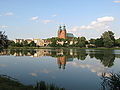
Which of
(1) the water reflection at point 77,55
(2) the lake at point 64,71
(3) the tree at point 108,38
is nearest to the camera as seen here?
(2) the lake at point 64,71

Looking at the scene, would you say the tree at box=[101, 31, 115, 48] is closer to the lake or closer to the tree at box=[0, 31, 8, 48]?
the lake

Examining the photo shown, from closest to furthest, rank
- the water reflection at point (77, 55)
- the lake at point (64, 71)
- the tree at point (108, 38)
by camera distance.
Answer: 1. the lake at point (64, 71)
2. the water reflection at point (77, 55)
3. the tree at point (108, 38)


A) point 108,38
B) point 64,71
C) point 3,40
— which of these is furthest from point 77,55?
point 108,38

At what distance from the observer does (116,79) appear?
9.05m

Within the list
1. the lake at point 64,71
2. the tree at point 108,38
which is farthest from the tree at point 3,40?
the tree at point 108,38

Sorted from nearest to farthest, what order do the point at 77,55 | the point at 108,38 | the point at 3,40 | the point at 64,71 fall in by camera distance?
the point at 3,40
the point at 64,71
the point at 77,55
the point at 108,38

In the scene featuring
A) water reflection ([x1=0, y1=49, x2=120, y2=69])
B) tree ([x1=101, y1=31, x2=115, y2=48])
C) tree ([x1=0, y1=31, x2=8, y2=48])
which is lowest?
water reflection ([x1=0, y1=49, x2=120, y2=69])

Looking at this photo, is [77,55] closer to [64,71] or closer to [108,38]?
[64,71]

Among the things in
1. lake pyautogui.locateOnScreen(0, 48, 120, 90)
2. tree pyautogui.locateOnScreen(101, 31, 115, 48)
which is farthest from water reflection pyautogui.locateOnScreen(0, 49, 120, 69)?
tree pyautogui.locateOnScreen(101, 31, 115, 48)

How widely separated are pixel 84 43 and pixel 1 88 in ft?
478

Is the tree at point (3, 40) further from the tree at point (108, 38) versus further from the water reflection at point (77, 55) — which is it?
the tree at point (108, 38)

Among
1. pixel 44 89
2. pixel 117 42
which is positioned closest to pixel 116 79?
pixel 44 89

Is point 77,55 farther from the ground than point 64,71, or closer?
farther from the ground

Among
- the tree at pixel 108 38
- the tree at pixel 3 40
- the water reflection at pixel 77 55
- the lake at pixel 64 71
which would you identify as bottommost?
the lake at pixel 64 71
